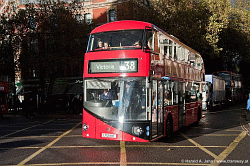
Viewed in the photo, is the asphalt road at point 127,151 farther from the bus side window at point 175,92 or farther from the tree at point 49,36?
the tree at point 49,36

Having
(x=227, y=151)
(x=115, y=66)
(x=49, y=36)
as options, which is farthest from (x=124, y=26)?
(x=49, y=36)

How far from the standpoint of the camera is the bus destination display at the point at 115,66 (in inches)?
377

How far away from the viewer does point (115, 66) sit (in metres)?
9.73

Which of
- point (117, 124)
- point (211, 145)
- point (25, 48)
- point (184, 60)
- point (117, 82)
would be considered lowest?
point (211, 145)

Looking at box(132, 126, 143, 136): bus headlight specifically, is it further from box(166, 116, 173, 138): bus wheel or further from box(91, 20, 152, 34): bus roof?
box(91, 20, 152, 34): bus roof

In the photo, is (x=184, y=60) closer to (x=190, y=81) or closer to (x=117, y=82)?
(x=190, y=81)

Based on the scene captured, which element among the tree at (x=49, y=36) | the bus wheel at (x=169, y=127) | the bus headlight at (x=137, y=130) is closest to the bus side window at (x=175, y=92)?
the bus wheel at (x=169, y=127)

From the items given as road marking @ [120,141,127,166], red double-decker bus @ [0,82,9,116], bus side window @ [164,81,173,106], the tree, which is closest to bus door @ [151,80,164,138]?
bus side window @ [164,81,173,106]

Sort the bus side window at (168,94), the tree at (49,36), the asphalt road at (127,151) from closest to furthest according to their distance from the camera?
the asphalt road at (127,151) → the bus side window at (168,94) → the tree at (49,36)

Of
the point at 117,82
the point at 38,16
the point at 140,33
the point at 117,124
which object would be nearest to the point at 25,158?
the point at 117,124

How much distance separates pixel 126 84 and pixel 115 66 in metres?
0.65

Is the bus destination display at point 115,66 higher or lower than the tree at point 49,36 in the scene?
lower

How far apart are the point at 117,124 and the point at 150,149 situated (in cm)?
123

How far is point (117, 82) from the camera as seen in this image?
9680 millimetres
